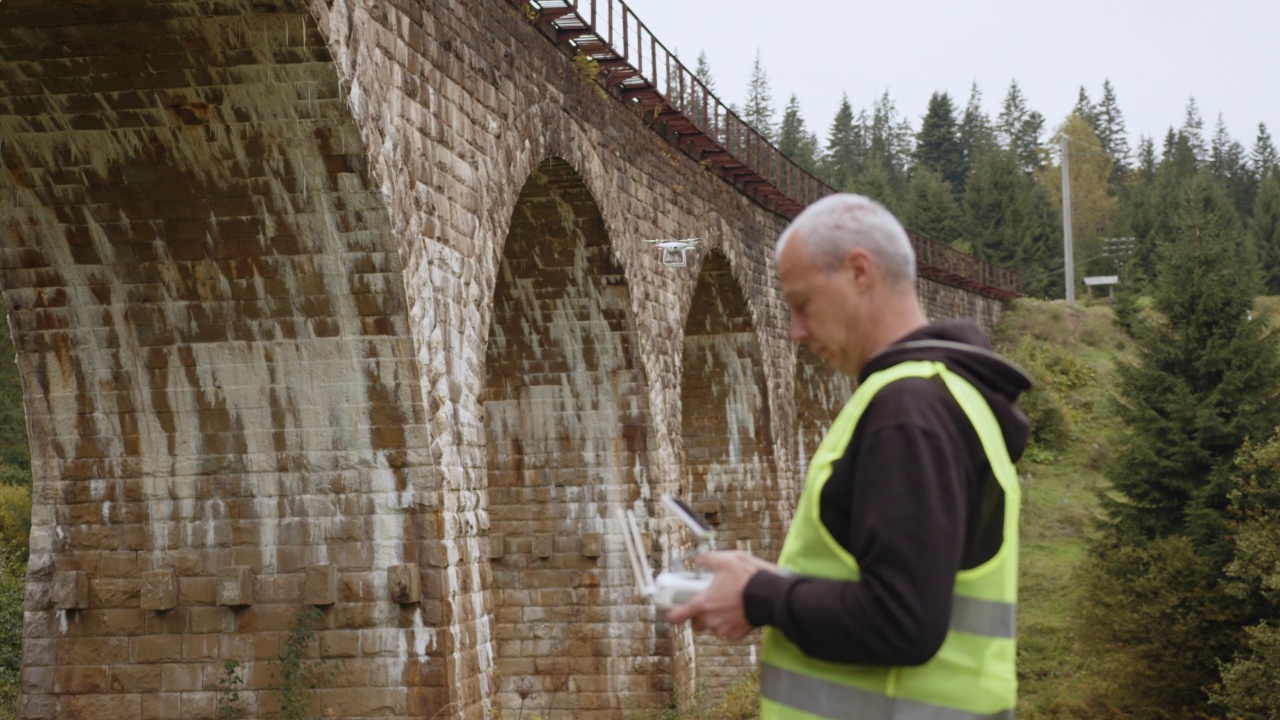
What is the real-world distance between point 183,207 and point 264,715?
338 cm

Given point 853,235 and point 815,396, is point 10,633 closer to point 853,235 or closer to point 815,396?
point 815,396

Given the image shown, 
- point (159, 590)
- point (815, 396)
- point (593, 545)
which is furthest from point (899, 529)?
point (815, 396)

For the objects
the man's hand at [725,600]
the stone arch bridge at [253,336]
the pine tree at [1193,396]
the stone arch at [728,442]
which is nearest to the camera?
the man's hand at [725,600]

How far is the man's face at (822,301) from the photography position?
9.03 feet

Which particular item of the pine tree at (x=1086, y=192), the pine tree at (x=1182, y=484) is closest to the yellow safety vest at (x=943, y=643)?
the pine tree at (x=1182, y=484)

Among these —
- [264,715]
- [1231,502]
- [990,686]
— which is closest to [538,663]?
[264,715]

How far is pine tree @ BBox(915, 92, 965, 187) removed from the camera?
341 ft

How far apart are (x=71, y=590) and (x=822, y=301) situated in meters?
8.40

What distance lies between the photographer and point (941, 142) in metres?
104

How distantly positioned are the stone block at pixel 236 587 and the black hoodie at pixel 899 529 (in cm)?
773

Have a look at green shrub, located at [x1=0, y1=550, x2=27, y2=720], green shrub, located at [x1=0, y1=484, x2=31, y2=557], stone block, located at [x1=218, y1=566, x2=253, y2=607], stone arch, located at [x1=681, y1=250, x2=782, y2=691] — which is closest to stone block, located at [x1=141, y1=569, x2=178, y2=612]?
stone block, located at [x1=218, y1=566, x2=253, y2=607]

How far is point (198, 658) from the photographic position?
9.86m

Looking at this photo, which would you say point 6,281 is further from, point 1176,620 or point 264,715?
point 1176,620

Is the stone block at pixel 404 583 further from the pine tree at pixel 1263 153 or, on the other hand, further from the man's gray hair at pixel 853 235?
the pine tree at pixel 1263 153
